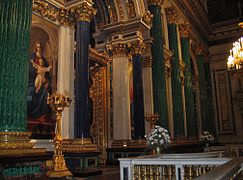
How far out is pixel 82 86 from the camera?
23.9 feet

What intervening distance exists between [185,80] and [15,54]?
34.5 ft

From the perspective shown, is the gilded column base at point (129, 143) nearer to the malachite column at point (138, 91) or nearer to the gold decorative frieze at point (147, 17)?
the malachite column at point (138, 91)

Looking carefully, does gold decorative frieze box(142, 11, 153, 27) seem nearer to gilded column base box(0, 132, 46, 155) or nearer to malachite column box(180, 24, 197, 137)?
malachite column box(180, 24, 197, 137)

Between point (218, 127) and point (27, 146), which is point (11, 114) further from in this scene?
point (218, 127)

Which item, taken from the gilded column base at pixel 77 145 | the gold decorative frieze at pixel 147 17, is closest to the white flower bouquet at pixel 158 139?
the gilded column base at pixel 77 145

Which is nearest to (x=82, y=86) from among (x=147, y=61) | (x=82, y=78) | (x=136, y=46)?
(x=82, y=78)

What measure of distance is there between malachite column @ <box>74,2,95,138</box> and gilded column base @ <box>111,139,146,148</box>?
8.41 ft

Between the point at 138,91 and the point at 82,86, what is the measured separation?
3.15 m

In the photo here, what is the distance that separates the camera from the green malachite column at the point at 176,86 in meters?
11.9

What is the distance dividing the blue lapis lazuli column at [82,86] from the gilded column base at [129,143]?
258cm

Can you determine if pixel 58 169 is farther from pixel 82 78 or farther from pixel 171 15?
pixel 171 15

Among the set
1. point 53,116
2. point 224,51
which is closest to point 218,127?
point 224,51

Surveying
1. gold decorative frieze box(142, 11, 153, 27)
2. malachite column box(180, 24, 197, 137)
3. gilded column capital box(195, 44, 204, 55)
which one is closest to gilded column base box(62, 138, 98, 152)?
gold decorative frieze box(142, 11, 153, 27)

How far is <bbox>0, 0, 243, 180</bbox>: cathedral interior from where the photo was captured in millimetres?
4859
